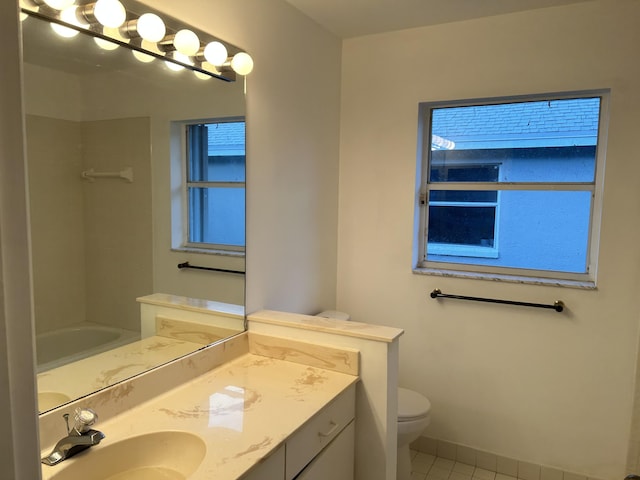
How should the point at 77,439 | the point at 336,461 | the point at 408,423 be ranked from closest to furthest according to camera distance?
the point at 77,439, the point at 336,461, the point at 408,423

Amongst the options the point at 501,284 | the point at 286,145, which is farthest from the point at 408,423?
the point at 286,145

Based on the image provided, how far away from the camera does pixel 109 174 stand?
1.44 metres

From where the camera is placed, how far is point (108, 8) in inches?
52.8

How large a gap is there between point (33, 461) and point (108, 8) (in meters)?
1.27

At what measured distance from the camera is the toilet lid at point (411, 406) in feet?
7.29

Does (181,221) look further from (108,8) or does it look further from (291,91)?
(291,91)

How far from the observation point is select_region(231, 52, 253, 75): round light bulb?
5.92ft

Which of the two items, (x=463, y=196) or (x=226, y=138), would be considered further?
(x=463, y=196)

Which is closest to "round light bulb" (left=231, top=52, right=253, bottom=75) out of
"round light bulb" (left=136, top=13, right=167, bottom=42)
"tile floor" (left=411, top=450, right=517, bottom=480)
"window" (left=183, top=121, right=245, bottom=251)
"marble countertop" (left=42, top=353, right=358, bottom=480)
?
"window" (left=183, top=121, right=245, bottom=251)

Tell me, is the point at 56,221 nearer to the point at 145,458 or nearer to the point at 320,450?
the point at 145,458

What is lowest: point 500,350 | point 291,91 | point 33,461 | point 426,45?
point 500,350

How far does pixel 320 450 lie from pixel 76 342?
856 millimetres

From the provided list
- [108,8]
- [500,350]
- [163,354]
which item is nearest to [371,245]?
[500,350]

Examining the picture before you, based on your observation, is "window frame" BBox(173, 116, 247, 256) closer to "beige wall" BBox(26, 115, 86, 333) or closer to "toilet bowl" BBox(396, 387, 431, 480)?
"beige wall" BBox(26, 115, 86, 333)
